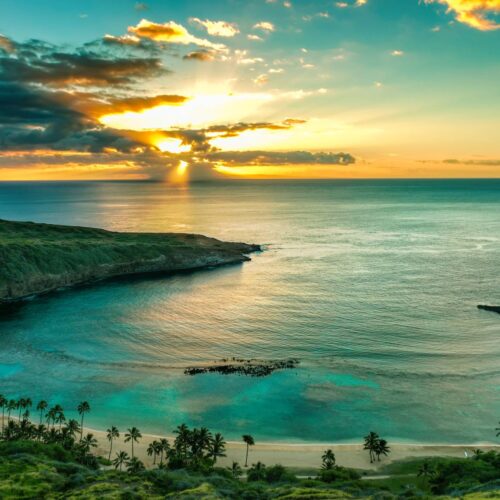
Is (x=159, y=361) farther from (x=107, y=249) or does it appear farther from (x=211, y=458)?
(x=107, y=249)

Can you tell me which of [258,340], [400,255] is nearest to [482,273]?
[400,255]

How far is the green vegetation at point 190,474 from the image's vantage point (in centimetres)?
4347

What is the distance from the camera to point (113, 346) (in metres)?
90.9

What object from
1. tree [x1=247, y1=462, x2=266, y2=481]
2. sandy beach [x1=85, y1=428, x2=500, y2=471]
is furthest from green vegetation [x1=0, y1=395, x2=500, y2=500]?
sandy beach [x1=85, y1=428, x2=500, y2=471]

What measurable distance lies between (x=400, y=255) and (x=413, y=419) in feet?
383

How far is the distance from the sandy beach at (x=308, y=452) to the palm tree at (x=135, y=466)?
2.75 metres

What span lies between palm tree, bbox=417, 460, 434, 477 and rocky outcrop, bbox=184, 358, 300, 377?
103 feet

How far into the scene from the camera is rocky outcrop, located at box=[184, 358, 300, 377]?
78.5m

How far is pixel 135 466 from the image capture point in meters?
51.5

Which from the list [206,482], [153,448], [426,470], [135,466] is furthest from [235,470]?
[426,470]

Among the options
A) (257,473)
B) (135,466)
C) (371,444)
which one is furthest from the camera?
(371,444)

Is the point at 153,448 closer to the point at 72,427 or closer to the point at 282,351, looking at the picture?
the point at 72,427

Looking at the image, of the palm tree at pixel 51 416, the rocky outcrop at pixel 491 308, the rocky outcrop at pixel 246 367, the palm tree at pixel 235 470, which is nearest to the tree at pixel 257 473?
the palm tree at pixel 235 470

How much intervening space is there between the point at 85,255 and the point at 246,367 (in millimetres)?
86879
